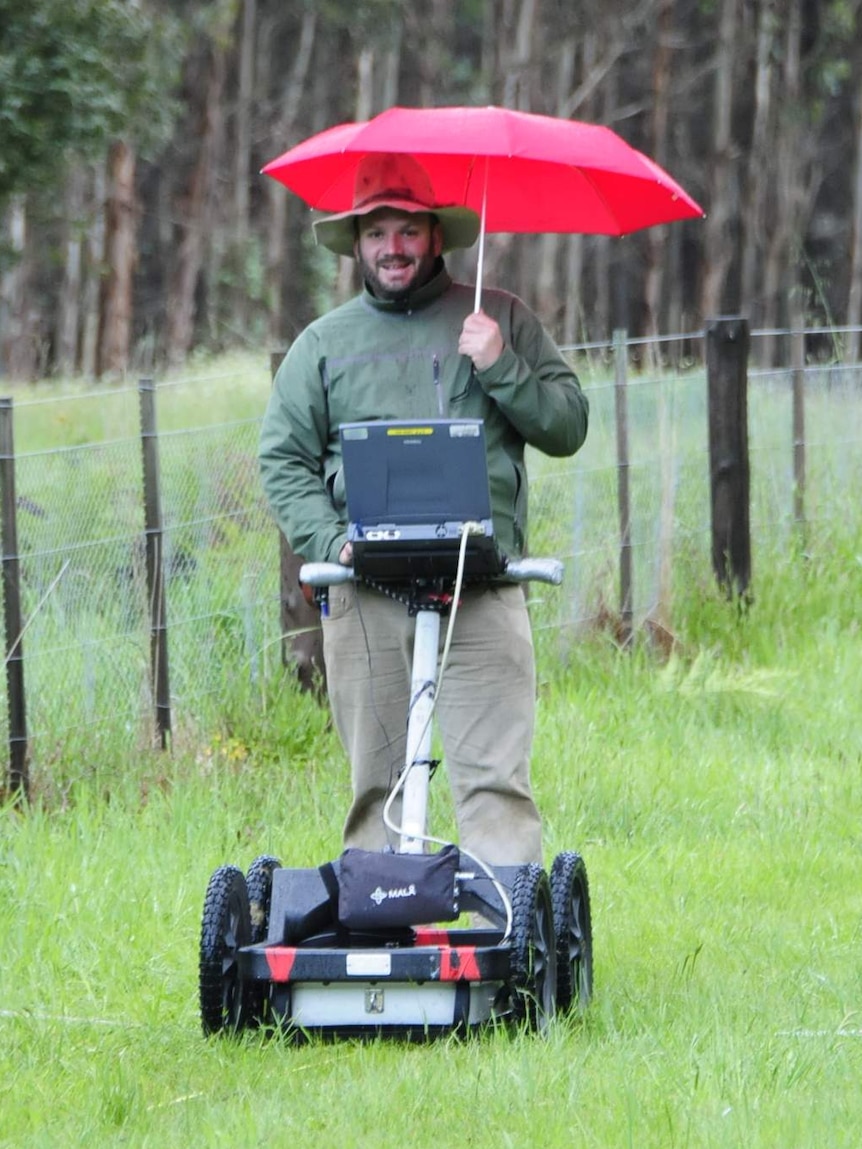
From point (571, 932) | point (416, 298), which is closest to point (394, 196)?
point (416, 298)

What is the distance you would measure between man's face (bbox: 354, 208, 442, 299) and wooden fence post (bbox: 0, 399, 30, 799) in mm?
2426

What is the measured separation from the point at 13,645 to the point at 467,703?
2.55m

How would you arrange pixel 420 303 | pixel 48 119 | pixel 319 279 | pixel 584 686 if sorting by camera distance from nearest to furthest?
pixel 420 303
pixel 584 686
pixel 48 119
pixel 319 279

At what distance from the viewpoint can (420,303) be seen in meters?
4.93

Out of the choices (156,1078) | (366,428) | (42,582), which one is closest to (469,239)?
(366,428)

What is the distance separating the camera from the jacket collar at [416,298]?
16.1 feet

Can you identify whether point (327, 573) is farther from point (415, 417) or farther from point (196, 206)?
point (196, 206)

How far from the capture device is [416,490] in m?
4.44

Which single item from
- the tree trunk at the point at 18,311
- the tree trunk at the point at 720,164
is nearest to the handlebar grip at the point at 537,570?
the tree trunk at the point at 18,311

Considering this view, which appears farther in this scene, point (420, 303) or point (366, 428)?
point (420, 303)

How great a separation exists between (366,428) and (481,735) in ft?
3.16

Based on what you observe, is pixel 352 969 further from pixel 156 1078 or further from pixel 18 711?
pixel 18 711

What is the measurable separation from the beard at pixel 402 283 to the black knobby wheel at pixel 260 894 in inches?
56.6

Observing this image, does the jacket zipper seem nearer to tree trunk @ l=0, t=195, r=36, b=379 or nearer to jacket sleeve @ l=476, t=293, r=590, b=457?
jacket sleeve @ l=476, t=293, r=590, b=457
